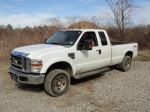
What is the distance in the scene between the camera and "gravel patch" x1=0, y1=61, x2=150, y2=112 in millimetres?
4133

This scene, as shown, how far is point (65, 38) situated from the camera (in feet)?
19.0

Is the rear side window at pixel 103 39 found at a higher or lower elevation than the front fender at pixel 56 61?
higher

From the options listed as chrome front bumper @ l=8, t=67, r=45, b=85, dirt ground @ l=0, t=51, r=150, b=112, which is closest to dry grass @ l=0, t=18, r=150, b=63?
dirt ground @ l=0, t=51, r=150, b=112

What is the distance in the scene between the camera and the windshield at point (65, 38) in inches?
219

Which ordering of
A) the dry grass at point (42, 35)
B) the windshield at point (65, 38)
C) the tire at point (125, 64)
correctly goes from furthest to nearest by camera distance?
the dry grass at point (42, 35), the tire at point (125, 64), the windshield at point (65, 38)

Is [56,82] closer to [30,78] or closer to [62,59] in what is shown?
[62,59]

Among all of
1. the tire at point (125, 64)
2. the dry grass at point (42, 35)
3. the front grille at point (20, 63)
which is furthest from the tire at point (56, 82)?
the dry grass at point (42, 35)

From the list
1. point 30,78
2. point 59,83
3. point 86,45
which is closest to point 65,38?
point 86,45

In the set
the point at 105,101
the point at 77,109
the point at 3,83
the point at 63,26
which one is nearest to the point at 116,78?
the point at 105,101

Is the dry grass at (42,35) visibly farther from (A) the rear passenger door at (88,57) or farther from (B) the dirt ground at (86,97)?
(A) the rear passenger door at (88,57)

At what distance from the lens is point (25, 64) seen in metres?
4.59

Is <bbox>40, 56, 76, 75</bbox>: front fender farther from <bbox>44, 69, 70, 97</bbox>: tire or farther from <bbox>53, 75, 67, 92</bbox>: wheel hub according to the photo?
<bbox>53, 75, 67, 92</bbox>: wheel hub

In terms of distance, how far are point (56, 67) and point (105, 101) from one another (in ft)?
5.99

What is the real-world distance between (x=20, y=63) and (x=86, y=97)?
2.13m
